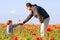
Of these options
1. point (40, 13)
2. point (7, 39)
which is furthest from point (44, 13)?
point (7, 39)

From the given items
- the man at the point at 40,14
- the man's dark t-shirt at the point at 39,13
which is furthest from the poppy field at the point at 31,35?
the man's dark t-shirt at the point at 39,13

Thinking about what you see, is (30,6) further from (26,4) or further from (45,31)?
(45,31)

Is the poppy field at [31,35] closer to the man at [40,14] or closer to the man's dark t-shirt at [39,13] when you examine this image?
the man at [40,14]

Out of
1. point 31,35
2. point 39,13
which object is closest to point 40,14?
point 39,13

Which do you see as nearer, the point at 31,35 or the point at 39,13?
the point at 39,13

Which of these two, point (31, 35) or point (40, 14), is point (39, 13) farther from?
point (31, 35)

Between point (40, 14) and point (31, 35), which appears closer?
point (40, 14)

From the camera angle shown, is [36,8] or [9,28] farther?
[9,28]

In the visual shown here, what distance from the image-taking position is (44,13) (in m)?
9.63

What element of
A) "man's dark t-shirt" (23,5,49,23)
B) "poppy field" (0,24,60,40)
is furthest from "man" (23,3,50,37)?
"poppy field" (0,24,60,40)

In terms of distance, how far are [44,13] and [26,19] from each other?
0.69m

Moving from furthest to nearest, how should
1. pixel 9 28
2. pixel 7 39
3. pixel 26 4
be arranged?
1. pixel 9 28
2. pixel 26 4
3. pixel 7 39

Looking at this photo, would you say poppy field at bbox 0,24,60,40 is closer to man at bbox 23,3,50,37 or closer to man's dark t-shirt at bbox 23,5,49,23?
man at bbox 23,3,50,37

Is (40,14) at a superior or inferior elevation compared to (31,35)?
superior
